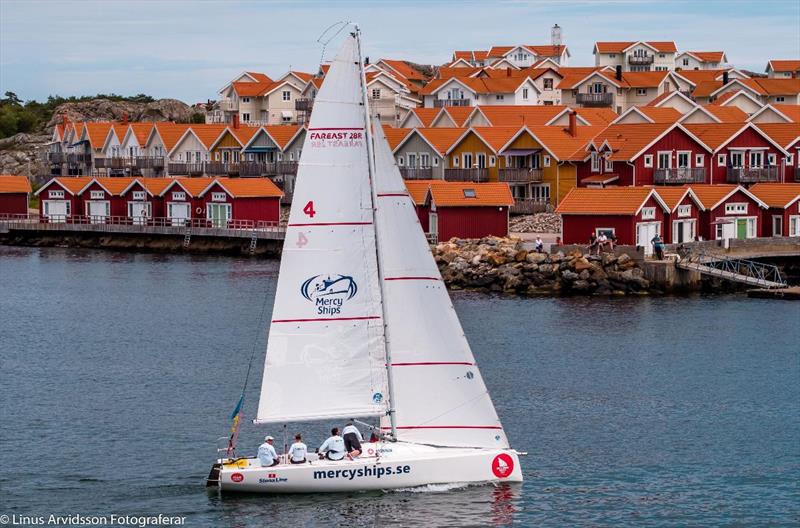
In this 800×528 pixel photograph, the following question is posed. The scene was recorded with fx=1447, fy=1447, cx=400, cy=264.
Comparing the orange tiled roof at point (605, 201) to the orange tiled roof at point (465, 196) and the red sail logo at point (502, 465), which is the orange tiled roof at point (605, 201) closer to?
the orange tiled roof at point (465, 196)

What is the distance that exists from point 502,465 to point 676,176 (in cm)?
4928

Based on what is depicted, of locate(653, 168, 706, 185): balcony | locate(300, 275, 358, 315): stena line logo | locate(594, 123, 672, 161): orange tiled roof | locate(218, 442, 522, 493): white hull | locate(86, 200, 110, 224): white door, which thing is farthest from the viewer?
locate(86, 200, 110, 224): white door

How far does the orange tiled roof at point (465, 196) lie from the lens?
239 ft

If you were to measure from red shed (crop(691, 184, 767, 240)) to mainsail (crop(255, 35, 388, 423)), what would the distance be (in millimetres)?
42944

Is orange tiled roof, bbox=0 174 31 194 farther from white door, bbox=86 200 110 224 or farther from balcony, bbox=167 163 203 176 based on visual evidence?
balcony, bbox=167 163 203 176

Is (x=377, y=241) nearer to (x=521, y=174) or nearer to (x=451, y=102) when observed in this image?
(x=521, y=174)

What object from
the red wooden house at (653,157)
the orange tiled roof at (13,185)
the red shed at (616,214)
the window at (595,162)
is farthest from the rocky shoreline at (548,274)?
the orange tiled roof at (13,185)

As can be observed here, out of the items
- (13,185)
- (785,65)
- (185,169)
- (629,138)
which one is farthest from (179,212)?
(785,65)

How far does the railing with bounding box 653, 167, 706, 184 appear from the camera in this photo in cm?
7525

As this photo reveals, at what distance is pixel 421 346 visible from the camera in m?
28.3

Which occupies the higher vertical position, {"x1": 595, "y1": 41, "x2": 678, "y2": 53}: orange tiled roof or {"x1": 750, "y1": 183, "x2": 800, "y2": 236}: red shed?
{"x1": 595, "y1": 41, "x2": 678, "y2": 53}: orange tiled roof

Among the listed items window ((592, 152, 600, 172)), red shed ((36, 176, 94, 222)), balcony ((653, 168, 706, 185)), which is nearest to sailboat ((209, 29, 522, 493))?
balcony ((653, 168, 706, 185))

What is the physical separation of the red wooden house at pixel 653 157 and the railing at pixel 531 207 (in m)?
6.46

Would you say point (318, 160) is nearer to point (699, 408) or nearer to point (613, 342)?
point (699, 408)
